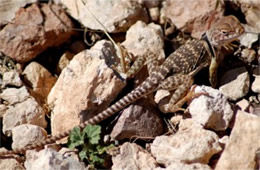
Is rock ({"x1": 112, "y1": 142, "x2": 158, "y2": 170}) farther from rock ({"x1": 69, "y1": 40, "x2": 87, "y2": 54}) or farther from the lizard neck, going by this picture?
rock ({"x1": 69, "y1": 40, "x2": 87, "y2": 54})

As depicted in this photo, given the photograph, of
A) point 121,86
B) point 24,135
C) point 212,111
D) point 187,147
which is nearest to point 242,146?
point 187,147

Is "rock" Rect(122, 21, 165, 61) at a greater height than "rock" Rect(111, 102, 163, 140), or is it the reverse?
"rock" Rect(122, 21, 165, 61)

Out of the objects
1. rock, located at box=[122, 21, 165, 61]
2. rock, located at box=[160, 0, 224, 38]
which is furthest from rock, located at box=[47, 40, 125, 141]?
rock, located at box=[160, 0, 224, 38]

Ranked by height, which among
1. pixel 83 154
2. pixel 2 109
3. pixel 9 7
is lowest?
pixel 83 154

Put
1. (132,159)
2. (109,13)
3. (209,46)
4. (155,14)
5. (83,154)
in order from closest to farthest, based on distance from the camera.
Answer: (132,159) → (83,154) → (209,46) → (109,13) → (155,14)

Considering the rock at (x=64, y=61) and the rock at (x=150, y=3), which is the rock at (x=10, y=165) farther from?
the rock at (x=150, y=3)

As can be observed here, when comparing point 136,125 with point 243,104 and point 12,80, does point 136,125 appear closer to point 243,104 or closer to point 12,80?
point 243,104

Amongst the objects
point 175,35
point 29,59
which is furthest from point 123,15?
point 29,59
